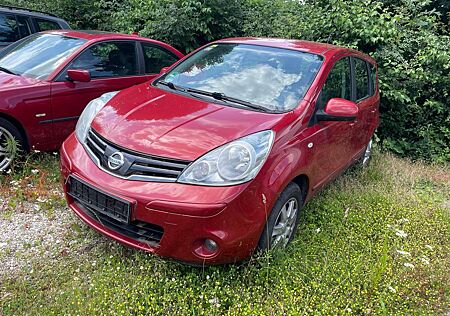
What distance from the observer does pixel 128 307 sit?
2.39m

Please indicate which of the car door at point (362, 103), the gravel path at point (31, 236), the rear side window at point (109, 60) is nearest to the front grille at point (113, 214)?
the gravel path at point (31, 236)

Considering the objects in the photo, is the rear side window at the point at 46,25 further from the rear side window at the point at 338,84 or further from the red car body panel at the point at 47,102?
the rear side window at the point at 338,84

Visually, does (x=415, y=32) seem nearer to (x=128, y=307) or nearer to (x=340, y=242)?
(x=340, y=242)

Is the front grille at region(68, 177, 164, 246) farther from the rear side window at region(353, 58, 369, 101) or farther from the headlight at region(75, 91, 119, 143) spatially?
the rear side window at region(353, 58, 369, 101)

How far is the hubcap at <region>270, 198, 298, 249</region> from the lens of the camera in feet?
9.58

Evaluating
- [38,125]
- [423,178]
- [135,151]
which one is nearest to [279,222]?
[135,151]

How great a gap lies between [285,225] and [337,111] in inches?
40.2

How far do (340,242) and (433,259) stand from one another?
77 centimetres

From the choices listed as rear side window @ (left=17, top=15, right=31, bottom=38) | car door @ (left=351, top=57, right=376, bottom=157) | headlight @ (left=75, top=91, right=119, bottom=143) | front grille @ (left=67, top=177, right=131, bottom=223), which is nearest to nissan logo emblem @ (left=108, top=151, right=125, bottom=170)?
front grille @ (left=67, top=177, right=131, bottom=223)

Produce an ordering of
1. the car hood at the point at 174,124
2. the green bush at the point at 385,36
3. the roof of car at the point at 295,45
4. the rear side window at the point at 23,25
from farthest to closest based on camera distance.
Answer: the rear side window at the point at 23,25 → the green bush at the point at 385,36 → the roof of car at the point at 295,45 → the car hood at the point at 174,124

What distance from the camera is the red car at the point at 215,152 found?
7.89 feet

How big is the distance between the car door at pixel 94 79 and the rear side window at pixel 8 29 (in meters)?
2.69

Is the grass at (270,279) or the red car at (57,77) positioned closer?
the grass at (270,279)

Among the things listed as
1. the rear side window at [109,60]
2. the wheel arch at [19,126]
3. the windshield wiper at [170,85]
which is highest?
the windshield wiper at [170,85]
